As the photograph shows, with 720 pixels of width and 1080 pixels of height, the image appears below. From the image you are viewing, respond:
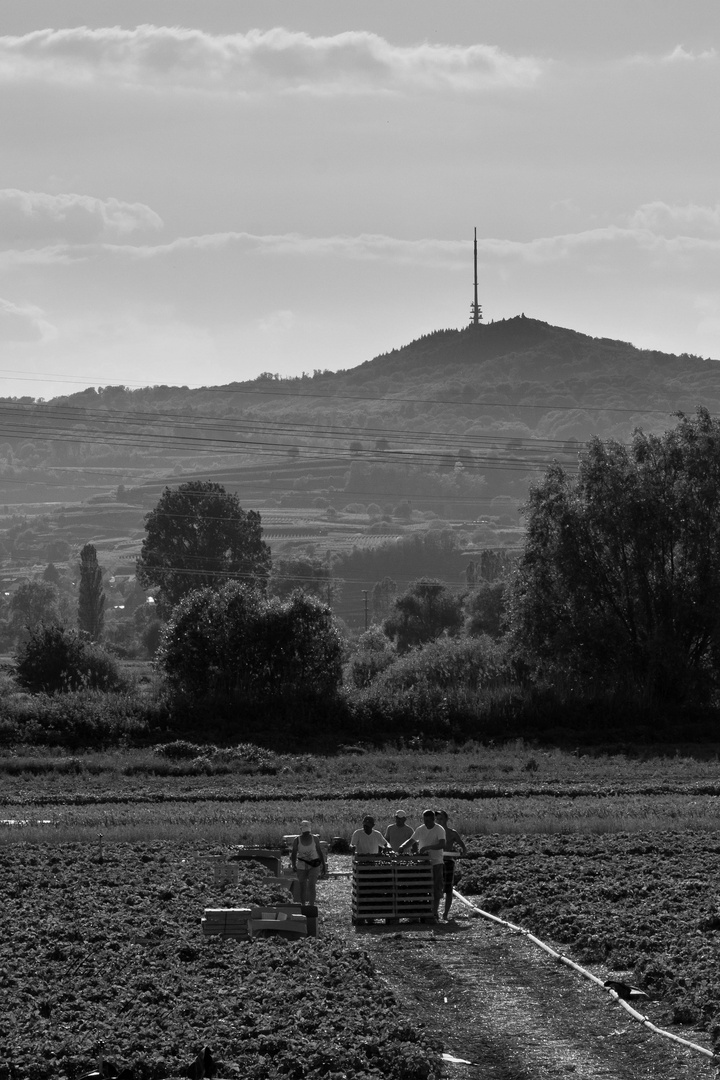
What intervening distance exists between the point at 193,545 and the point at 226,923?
431 ft

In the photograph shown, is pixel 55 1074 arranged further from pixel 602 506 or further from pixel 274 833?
pixel 602 506

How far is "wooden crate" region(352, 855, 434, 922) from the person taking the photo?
79.7 ft

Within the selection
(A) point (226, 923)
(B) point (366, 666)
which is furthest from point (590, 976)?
(B) point (366, 666)

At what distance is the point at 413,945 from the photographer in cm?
2223

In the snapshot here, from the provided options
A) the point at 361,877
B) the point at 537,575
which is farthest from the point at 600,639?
the point at 361,877

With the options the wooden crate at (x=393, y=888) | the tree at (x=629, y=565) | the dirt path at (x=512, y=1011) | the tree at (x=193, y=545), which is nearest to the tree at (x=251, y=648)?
the tree at (x=629, y=565)

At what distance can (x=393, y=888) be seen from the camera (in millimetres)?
24328

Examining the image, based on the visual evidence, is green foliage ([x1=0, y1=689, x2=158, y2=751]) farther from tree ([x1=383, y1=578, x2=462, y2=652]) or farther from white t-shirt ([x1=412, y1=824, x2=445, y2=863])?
tree ([x1=383, y1=578, x2=462, y2=652])

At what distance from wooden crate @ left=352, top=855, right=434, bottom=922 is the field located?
134 cm

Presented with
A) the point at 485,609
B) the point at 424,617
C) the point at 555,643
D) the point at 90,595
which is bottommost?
the point at 424,617

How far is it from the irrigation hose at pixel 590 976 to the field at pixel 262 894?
30cm

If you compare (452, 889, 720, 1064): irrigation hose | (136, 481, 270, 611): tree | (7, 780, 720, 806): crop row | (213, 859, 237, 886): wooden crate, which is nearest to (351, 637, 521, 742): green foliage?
(7, 780, 720, 806): crop row

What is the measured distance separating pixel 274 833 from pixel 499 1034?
662 inches

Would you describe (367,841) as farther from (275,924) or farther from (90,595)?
Result: (90,595)
